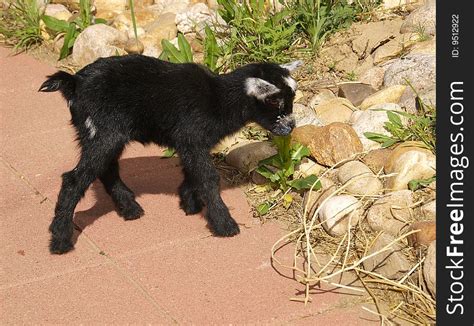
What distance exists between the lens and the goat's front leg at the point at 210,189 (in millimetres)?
5980

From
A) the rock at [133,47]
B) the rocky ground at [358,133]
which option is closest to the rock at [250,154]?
the rocky ground at [358,133]

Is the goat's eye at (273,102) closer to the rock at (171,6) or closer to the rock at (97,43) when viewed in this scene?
the rock at (97,43)

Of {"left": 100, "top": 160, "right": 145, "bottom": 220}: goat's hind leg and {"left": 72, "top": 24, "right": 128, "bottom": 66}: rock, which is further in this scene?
Result: {"left": 72, "top": 24, "right": 128, "bottom": 66}: rock

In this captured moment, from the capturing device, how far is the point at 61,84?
567 cm

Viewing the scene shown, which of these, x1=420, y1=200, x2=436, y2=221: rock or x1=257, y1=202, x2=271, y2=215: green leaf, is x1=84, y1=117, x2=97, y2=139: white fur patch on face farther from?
x1=420, y1=200, x2=436, y2=221: rock

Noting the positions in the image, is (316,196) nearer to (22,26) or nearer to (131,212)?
(131,212)

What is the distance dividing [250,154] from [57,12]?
12.2 ft

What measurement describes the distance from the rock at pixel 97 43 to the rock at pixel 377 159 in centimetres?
322

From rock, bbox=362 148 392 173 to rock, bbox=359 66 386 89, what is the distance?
120 cm

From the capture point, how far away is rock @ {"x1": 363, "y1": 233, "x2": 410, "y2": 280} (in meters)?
5.44

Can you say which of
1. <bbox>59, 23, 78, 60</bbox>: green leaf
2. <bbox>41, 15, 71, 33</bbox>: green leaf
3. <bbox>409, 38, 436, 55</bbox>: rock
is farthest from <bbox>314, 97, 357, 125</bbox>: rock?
<bbox>41, 15, 71, 33</bbox>: green leaf

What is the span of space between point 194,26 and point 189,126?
122 inches

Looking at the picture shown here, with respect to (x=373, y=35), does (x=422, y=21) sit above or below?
above

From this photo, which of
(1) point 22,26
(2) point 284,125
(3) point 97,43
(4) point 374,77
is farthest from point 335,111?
(1) point 22,26
